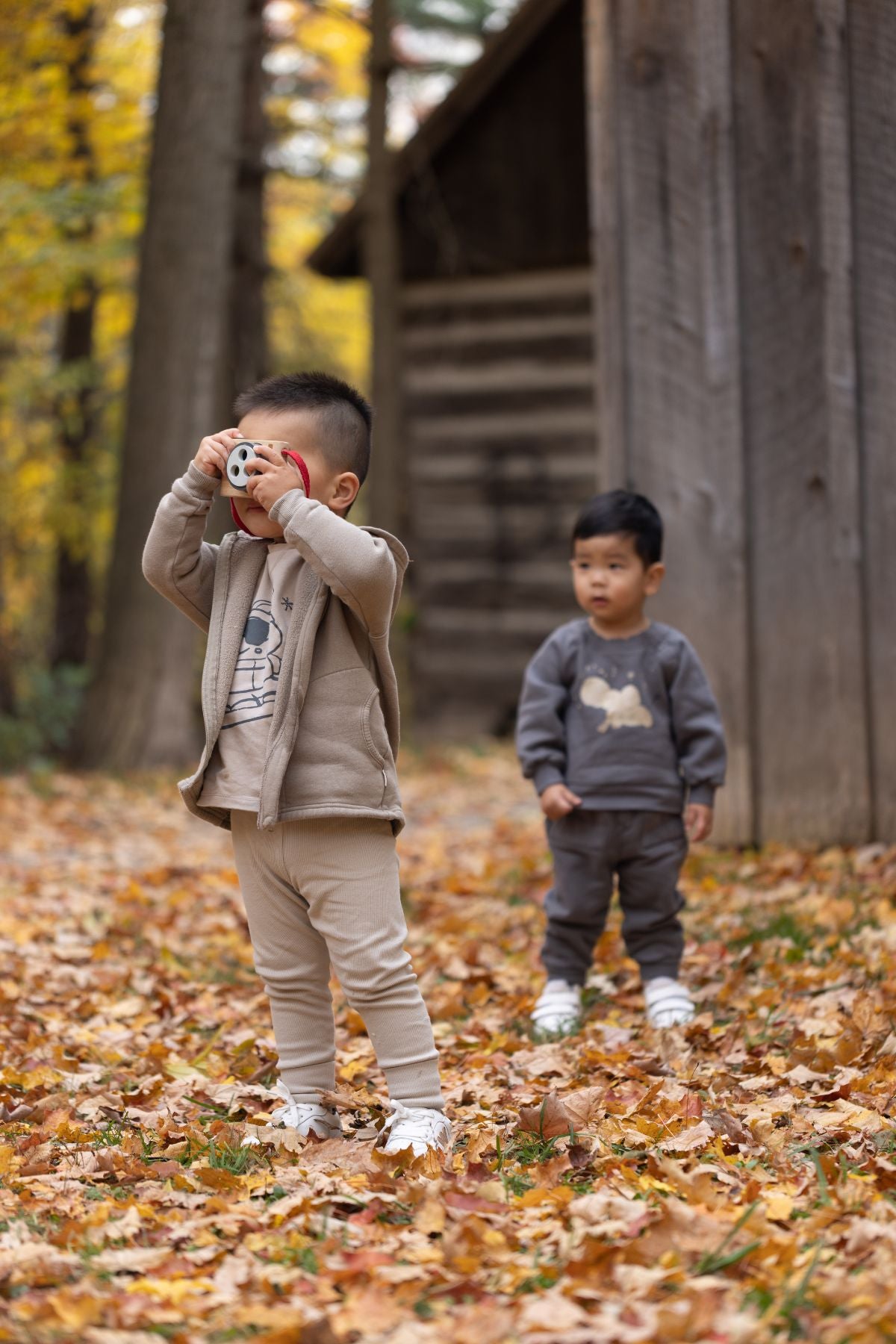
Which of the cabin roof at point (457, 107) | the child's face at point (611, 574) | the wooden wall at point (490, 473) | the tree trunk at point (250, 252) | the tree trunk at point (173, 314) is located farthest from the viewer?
the wooden wall at point (490, 473)

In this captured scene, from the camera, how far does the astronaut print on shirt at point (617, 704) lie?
429 cm

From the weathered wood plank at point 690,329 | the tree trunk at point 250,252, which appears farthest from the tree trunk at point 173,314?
the weathered wood plank at point 690,329

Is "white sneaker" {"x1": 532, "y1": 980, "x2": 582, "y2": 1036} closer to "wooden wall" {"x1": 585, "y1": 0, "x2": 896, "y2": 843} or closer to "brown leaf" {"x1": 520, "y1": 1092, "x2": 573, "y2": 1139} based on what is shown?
"brown leaf" {"x1": 520, "y1": 1092, "x2": 573, "y2": 1139}

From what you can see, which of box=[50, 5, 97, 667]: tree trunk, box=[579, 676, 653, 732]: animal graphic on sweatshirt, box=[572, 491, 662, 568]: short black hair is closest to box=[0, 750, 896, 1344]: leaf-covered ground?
box=[579, 676, 653, 732]: animal graphic on sweatshirt

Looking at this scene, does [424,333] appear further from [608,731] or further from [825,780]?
[608,731]

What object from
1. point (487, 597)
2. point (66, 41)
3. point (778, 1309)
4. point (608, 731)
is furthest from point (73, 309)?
point (778, 1309)

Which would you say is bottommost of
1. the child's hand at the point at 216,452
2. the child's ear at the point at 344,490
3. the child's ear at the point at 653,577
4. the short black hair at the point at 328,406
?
the child's ear at the point at 653,577

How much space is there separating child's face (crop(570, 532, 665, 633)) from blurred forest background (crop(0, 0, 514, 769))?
6.10 metres

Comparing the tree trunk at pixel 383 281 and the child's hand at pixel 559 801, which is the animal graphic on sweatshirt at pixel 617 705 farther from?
the tree trunk at pixel 383 281

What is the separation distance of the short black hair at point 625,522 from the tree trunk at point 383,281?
27.0ft

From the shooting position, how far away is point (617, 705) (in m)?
4.31

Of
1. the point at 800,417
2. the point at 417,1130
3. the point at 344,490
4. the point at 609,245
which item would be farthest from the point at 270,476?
the point at 609,245

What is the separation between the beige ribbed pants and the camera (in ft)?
10.2

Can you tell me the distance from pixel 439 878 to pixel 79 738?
4.72m
